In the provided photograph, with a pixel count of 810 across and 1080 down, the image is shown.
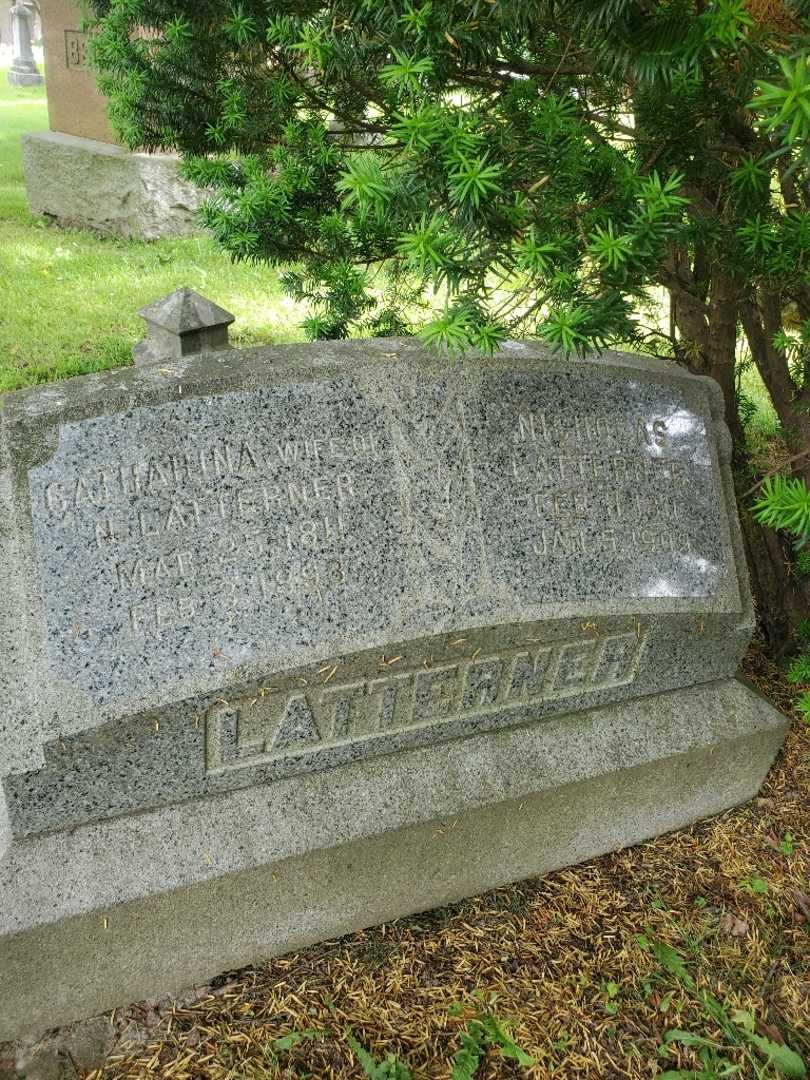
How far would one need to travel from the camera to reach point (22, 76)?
2369 cm

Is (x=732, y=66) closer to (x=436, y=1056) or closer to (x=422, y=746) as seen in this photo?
(x=422, y=746)

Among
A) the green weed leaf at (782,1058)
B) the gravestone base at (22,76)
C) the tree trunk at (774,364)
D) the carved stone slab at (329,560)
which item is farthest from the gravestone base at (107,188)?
the gravestone base at (22,76)

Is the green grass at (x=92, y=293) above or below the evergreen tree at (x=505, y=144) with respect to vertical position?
below

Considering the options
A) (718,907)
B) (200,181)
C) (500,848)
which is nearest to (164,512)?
(200,181)

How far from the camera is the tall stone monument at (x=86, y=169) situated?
8195mm

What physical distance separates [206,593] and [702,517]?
5.14ft

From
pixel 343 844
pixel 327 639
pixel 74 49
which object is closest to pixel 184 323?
pixel 327 639

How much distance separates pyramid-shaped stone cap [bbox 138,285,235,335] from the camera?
11.0 feet

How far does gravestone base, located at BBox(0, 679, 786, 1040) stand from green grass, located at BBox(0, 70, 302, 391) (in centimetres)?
350

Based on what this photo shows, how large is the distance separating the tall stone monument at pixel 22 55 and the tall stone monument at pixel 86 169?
17683 millimetres

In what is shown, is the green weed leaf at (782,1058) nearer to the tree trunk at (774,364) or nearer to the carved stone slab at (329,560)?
the carved stone slab at (329,560)

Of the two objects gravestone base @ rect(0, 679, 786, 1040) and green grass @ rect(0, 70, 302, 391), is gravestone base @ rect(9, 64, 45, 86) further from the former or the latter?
gravestone base @ rect(0, 679, 786, 1040)

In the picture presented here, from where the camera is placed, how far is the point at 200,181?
2.89 m

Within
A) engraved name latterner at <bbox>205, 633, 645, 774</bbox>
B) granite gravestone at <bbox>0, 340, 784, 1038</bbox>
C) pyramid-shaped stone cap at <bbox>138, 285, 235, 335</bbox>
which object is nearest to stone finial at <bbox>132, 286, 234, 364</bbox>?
pyramid-shaped stone cap at <bbox>138, 285, 235, 335</bbox>
